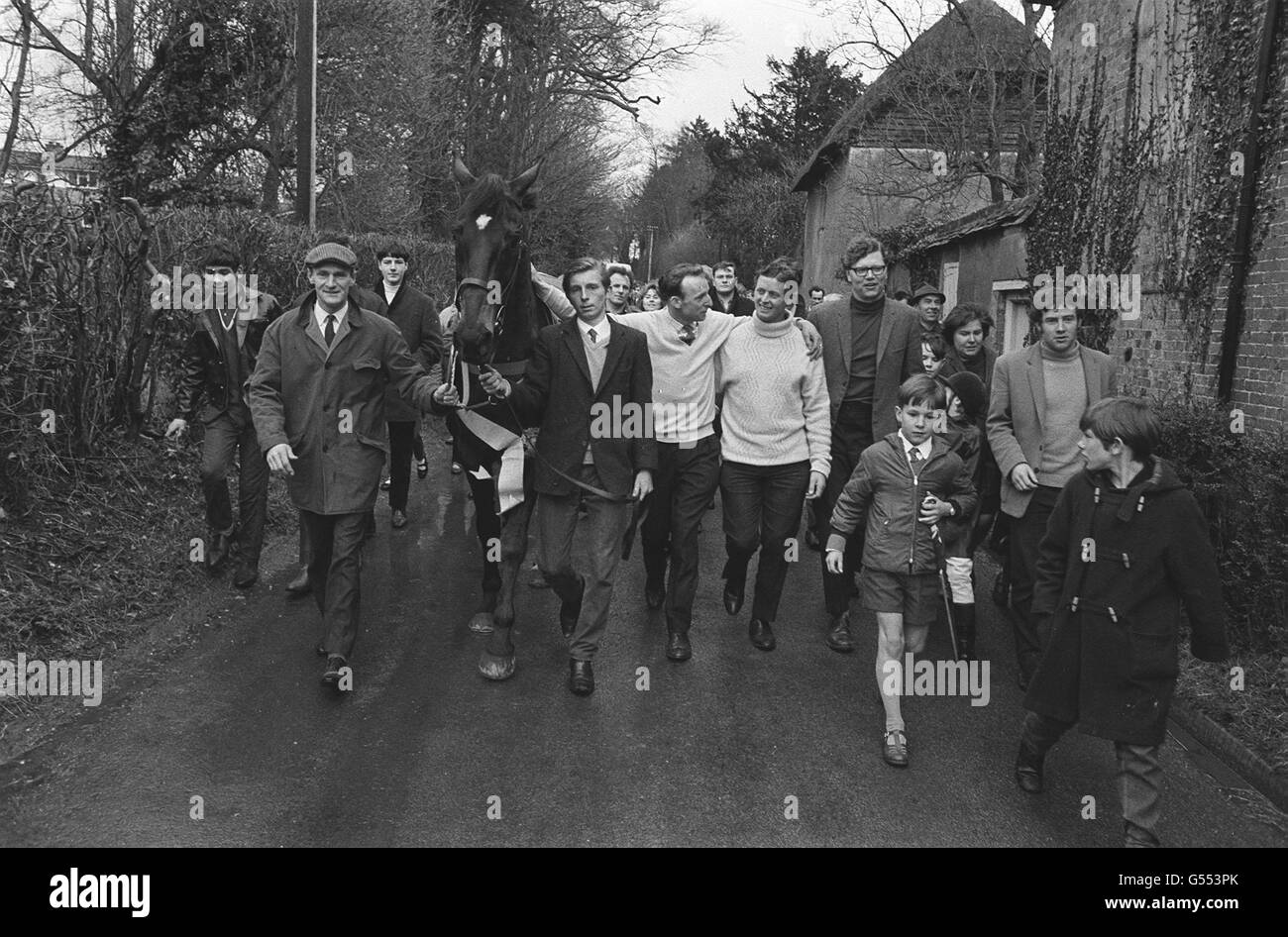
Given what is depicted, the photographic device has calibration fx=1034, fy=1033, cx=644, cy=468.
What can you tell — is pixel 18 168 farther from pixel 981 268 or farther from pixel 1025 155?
pixel 1025 155

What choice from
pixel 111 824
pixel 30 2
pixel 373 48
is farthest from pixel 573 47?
pixel 111 824

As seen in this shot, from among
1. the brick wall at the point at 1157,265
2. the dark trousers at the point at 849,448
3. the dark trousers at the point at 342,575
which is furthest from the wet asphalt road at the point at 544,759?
the brick wall at the point at 1157,265

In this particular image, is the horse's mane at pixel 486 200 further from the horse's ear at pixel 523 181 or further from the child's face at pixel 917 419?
the child's face at pixel 917 419

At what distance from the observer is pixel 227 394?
22.6 ft

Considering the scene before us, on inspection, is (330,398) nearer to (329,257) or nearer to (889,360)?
(329,257)

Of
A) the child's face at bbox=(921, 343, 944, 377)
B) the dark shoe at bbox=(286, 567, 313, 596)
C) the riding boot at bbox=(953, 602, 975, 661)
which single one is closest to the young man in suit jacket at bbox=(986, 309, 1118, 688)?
the riding boot at bbox=(953, 602, 975, 661)

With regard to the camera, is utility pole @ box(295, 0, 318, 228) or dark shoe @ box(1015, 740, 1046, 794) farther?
utility pole @ box(295, 0, 318, 228)

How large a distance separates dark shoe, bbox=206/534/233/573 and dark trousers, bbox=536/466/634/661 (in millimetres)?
2794

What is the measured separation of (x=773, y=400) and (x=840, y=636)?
1.56 m

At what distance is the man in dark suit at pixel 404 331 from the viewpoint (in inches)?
325

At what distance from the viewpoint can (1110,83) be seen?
11242mm

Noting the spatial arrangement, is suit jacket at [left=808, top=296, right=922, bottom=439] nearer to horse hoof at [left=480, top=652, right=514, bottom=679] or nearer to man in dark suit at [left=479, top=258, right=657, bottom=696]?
man in dark suit at [left=479, top=258, right=657, bottom=696]

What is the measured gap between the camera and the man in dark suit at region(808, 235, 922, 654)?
656 centimetres
